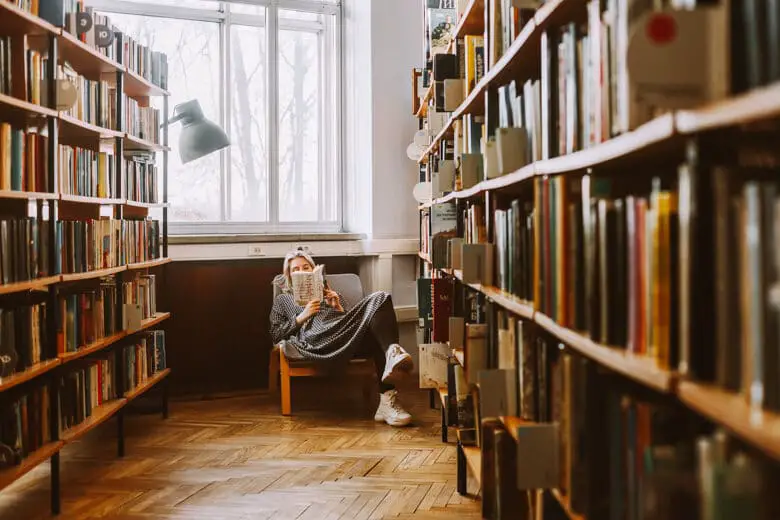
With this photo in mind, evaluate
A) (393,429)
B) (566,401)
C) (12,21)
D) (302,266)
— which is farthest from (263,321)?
(566,401)

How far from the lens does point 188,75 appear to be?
439 cm

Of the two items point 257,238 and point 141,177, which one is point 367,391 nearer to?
point 257,238

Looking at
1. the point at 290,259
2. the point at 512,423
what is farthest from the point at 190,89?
the point at 512,423

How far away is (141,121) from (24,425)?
167 centimetres

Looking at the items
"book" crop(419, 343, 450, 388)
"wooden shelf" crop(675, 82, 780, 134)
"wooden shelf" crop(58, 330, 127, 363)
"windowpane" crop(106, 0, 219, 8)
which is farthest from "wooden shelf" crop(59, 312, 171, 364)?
"wooden shelf" crop(675, 82, 780, 134)

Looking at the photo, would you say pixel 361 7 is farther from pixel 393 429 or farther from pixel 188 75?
pixel 393 429

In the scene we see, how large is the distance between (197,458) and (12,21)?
182 cm

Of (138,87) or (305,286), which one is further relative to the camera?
(305,286)

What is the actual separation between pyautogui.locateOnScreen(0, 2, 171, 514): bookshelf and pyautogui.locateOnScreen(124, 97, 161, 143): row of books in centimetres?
3

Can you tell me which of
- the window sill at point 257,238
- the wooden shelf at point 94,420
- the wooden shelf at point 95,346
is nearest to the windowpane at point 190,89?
the window sill at point 257,238

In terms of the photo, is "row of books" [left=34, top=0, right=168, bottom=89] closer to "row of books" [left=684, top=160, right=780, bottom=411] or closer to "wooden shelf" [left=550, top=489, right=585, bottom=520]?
"wooden shelf" [left=550, top=489, right=585, bottom=520]

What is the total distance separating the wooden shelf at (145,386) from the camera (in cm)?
305

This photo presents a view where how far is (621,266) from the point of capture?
102 centimetres

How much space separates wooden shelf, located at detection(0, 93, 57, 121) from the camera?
6.82ft
